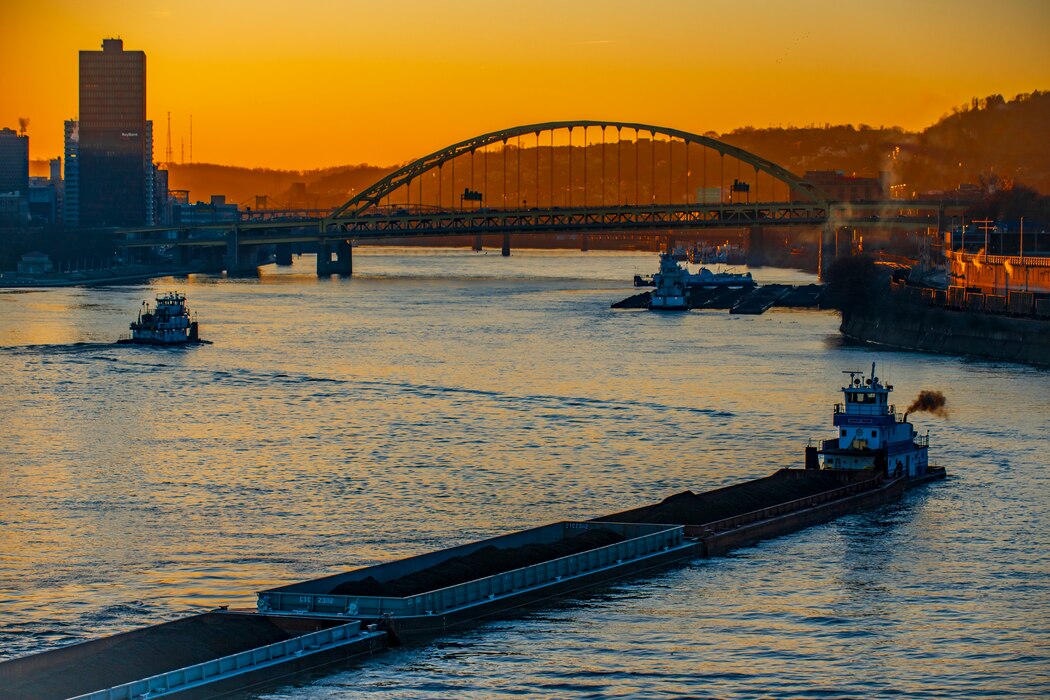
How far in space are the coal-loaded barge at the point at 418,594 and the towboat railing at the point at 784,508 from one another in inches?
1.4

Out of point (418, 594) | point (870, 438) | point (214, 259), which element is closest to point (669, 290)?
point (870, 438)

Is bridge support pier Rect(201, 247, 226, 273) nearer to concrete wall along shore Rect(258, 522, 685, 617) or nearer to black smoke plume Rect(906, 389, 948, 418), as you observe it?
black smoke plume Rect(906, 389, 948, 418)

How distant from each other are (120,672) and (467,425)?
88.7ft

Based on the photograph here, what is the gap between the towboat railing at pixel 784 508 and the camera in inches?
1241

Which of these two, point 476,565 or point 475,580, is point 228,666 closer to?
point 475,580

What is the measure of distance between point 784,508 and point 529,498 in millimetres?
5213

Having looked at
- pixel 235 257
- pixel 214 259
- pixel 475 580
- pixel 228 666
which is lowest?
pixel 228 666

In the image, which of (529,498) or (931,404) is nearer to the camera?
(529,498)

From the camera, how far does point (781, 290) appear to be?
131 metres

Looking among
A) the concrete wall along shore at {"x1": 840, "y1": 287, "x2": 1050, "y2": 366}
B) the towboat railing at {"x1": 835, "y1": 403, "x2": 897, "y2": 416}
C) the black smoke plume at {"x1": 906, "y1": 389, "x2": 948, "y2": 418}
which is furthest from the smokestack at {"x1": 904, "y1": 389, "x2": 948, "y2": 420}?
the concrete wall along shore at {"x1": 840, "y1": 287, "x2": 1050, "y2": 366}

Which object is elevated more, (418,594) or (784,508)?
(784,508)

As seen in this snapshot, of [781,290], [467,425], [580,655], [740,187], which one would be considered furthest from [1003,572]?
[740,187]

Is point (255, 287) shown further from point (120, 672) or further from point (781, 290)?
point (120, 672)

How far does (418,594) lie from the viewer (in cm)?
2552
